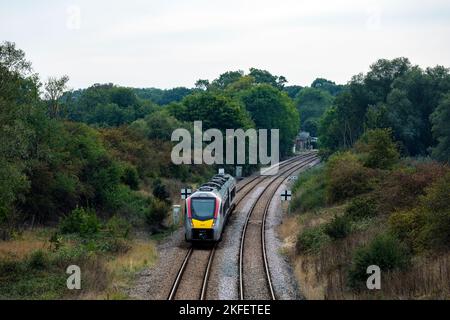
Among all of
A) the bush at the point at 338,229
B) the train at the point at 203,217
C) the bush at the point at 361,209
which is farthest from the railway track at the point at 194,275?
the bush at the point at 361,209

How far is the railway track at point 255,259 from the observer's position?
20797mm

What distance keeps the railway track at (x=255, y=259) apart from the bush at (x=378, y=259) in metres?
2.96

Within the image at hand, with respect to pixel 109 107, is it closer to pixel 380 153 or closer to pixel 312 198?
pixel 312 198

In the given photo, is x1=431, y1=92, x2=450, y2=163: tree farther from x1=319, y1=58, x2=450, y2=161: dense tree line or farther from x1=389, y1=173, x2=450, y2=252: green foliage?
x1=389, y1=173, x2=450, y2=252: green foliage

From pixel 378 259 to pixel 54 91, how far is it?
31674mm

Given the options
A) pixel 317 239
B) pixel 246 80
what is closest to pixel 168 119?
pixel 317 239

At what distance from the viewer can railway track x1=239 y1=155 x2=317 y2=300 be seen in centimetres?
2080

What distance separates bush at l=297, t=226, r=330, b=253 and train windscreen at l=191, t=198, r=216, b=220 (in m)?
4.72

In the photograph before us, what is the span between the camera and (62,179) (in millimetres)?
34250

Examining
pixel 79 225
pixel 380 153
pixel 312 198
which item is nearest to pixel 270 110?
pixel 380 153

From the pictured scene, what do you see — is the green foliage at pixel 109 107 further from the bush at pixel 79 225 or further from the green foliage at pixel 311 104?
the green foliage at pixel 311 104
